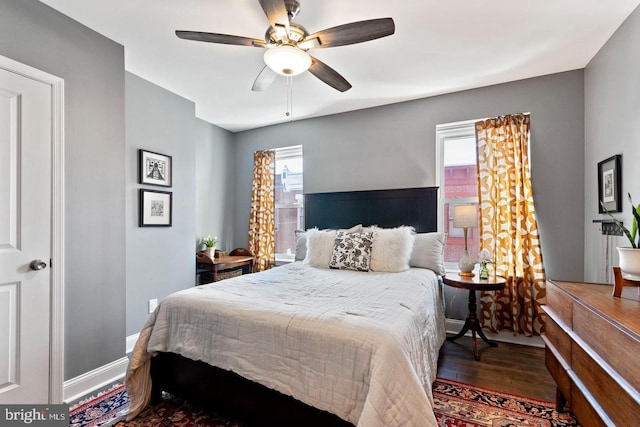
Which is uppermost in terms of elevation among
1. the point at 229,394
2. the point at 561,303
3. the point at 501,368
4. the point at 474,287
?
the point at 561,303

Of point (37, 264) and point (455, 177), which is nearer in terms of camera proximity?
point (37, 264)

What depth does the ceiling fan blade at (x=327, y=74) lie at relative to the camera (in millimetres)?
2055

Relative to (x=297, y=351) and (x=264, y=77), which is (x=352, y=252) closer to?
(x=297, y=351)

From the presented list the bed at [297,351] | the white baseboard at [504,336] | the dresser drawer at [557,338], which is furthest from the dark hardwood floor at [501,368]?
the bed at [297,351]

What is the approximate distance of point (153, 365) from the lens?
1.92 metres

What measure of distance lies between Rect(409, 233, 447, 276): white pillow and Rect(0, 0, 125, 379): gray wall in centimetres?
262

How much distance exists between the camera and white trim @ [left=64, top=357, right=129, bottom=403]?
202 cm

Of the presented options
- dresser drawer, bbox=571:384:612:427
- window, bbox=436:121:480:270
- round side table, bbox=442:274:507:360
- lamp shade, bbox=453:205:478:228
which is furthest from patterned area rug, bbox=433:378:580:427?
window, bbox=436:121:480:270

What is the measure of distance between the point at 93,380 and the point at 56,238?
1.09 meters

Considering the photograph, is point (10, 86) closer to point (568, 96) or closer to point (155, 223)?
point (155, 223)

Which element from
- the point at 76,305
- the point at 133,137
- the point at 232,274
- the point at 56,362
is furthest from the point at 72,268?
the point at 232,274

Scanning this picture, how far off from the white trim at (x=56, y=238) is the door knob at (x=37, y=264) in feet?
0.19

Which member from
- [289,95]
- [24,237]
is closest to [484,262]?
[289,95]

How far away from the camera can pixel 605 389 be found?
4.00 ft
